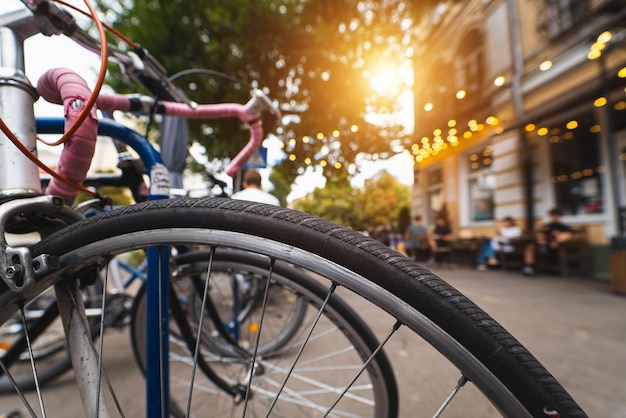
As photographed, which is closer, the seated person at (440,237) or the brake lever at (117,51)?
the brake lever at (117,51)

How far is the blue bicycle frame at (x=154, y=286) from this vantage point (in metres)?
0.80

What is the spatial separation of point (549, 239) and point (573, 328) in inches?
159

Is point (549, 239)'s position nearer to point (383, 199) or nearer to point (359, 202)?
point (383, 199)

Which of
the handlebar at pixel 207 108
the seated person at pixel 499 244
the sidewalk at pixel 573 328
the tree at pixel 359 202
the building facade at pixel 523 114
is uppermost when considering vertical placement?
the building facade at pixel 523 114

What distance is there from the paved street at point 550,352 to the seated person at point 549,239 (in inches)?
77.9

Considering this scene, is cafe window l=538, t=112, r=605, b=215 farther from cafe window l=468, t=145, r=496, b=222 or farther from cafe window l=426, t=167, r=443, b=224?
cafe window l=426, t=167, r=443, b=224

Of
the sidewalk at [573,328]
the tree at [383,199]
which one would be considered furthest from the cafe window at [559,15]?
the tree at [383,199]

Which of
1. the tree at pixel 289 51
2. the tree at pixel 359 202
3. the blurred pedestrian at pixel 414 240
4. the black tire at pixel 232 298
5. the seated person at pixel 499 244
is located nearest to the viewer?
the black tire at pixel 232 298

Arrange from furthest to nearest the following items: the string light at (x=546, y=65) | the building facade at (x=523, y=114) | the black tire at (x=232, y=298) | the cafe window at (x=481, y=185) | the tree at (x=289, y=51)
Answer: the cafe window at (x=481, y=185) < the string light at (x=546, y=65) < the tree at (x=289, y=51) < the building facade at (x=523, y=114) < the black tire at (x=232, y=298)

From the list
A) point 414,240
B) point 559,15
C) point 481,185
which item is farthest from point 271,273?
point 481,185

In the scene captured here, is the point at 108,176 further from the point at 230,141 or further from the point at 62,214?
the point at 230,141

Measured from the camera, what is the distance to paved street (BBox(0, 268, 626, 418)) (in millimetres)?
1589

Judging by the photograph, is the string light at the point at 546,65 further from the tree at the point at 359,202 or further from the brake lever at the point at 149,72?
the brake lever at the point at 149,72

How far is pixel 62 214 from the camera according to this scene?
76 centimetres
